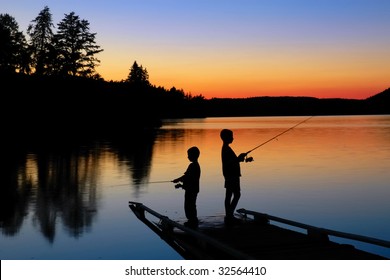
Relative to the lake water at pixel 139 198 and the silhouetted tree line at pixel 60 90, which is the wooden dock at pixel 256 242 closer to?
the lake water at pixel 139 198

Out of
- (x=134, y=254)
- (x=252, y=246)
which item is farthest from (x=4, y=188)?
(x=252, y=246)

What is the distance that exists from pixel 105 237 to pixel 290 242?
550cm

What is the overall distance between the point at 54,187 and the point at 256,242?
14.9m

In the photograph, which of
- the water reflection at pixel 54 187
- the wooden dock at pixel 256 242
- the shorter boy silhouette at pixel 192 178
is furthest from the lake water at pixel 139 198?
the shorter boy silhouette at pixel 192 178

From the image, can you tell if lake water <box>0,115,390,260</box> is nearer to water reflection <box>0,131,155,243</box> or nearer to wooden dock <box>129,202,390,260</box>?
water reflection <box>0,131,155,243</box>

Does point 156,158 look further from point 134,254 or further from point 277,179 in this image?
point 134,254

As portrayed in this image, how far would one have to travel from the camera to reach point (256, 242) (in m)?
10.3

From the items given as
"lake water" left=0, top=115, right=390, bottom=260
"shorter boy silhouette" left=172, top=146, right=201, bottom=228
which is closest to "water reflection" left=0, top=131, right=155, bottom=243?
"lake water" left=0, top=115, right=390, bottom=260

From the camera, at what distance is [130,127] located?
104 meters

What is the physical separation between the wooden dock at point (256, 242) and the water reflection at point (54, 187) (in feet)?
12.6

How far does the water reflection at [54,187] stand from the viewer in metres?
15.1

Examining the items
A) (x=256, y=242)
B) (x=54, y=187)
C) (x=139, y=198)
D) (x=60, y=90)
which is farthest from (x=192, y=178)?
(x=60, y=90)

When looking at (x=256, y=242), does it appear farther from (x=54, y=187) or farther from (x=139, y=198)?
(x=54, y=187)

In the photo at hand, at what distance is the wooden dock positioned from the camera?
912 cm
